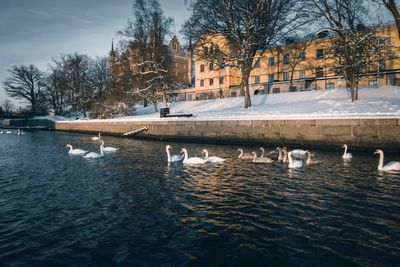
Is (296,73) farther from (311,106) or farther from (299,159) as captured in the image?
(299,159)

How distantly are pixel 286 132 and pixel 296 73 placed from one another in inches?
1627

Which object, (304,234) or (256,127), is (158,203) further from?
(256,127)

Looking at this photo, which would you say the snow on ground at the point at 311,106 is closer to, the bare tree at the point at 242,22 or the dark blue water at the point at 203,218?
the bare tree at the point at 242,22

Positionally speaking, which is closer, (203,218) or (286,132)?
(203,218)

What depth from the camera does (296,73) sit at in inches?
2393

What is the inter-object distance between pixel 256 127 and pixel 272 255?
19045mm

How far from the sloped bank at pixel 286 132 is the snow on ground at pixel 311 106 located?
54 cm

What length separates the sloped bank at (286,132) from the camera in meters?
19.0

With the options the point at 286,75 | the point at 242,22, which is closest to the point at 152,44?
the point at 242,22

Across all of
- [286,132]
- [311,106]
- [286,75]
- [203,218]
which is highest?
[286,75]

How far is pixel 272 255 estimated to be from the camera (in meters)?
5.91

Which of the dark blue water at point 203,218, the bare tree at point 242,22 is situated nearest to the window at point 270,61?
the bare tree at point 242,22

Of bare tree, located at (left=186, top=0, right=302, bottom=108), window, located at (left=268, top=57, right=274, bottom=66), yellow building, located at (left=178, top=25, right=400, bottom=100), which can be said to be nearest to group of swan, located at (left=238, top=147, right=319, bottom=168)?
bare tree, located at (left=186, top=0, right=302, bottom=108)

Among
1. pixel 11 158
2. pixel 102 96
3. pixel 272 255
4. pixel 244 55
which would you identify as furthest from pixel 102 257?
pixel 102 96
